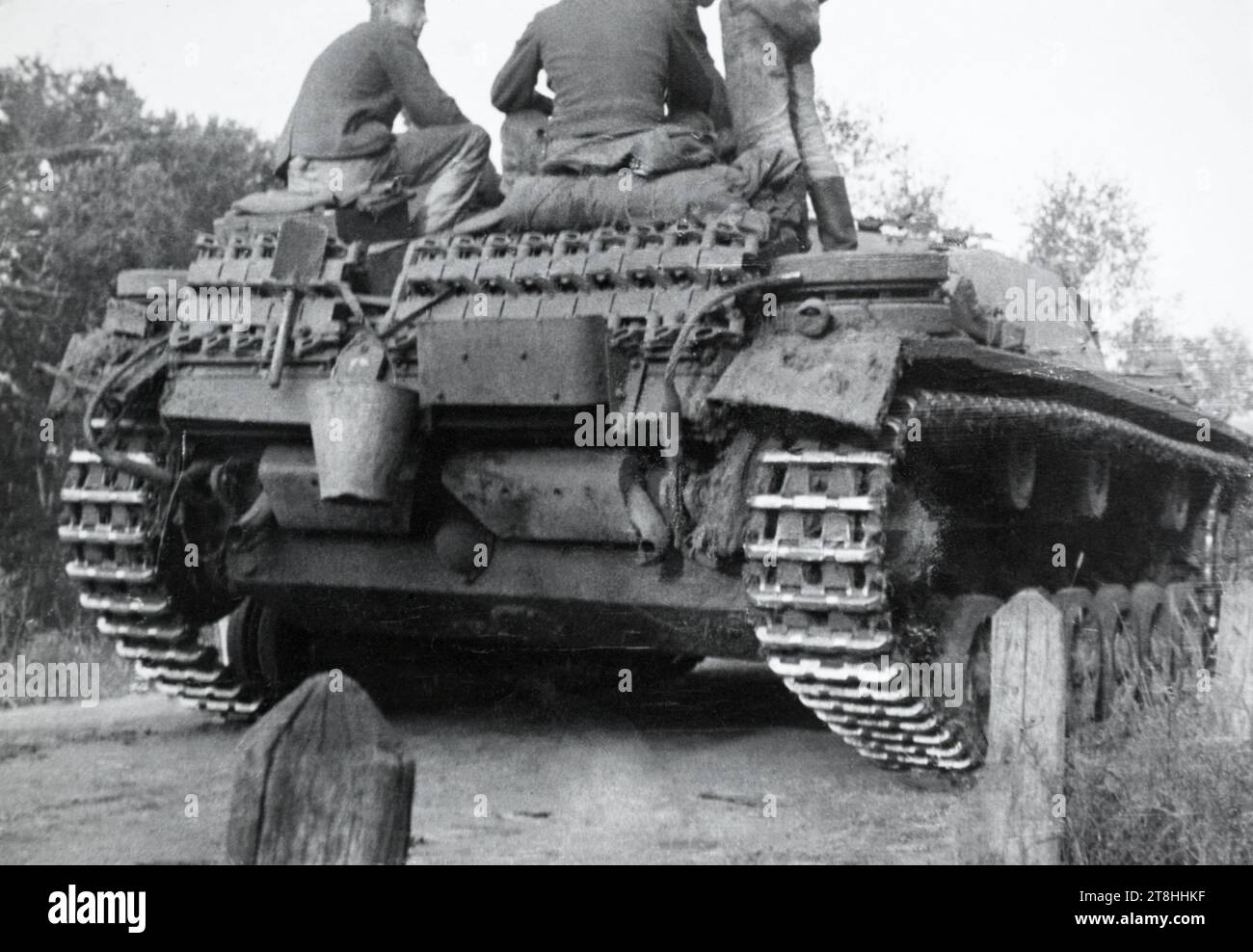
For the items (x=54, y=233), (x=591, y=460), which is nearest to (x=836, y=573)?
(x=591, y=460)

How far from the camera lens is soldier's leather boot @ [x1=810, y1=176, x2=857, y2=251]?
823 centimetres

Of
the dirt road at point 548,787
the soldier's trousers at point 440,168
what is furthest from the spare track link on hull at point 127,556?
the soldier's trousers at point 440,168

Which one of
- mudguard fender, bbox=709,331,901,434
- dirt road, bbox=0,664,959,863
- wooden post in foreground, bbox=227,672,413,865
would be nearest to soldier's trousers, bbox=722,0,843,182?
mudguard fender, bbox=709,331,901,434

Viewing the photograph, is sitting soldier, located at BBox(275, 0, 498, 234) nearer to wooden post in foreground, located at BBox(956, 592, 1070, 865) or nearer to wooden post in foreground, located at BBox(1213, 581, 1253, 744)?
wooden post in foreground, located at BBox(1213, 581, 1253, 744)

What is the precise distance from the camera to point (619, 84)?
777cm

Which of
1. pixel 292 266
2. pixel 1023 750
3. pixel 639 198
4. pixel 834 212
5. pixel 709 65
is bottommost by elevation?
pixel 1023 750

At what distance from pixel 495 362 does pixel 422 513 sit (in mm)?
1009

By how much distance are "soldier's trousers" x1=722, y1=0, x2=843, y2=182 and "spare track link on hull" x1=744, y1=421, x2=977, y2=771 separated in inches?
90.8

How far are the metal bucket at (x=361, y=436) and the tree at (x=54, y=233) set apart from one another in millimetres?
6519

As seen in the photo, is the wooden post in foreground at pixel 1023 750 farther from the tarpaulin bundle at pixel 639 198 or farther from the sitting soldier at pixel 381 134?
the sitting soldier at pixel 381 134

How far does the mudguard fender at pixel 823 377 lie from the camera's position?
5836 millimetres

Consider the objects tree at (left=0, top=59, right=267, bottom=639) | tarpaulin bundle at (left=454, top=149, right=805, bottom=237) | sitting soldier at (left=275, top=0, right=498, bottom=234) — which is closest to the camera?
tarpaulin bundle at (left=454, top=149, right=805, bottom=237)

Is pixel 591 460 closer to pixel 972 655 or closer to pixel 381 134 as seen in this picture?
pixel 972 655

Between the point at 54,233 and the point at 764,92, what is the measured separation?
678 centimetres
